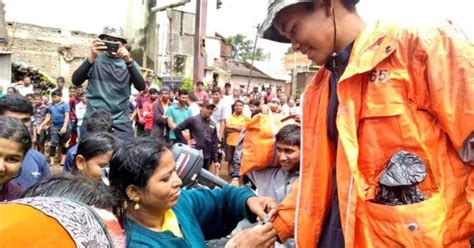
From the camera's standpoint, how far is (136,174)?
2135 mm

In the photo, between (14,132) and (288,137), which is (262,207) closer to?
(288,137)

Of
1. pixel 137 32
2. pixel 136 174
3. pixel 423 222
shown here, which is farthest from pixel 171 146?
pixel 137 32

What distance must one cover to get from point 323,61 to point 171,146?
2.81 ft

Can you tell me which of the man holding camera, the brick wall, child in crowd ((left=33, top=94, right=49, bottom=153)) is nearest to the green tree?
the brick wall

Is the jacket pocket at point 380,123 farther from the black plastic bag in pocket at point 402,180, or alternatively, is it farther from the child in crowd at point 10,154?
the child in crowd at point 10,154

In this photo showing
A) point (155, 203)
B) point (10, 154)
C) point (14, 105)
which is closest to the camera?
point (155, 203)

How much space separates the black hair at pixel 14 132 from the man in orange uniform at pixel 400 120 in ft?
5.27

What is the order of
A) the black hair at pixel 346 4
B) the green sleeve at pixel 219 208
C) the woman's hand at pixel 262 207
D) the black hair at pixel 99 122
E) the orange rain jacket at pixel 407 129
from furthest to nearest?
1. the black hair at pixel 99 122
2. the green sleeve at pixel 219 208
3. the woman's hand at pixel 262 207
4. the black hair at pixel 346 4
5. the orange rain jacket at pixel 407 129

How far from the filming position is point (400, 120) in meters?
1.58

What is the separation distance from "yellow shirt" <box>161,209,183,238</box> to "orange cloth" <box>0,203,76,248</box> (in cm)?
121

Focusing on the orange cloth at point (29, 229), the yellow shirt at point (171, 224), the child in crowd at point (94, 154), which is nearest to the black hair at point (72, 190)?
the orange cloth at point (29, 229)

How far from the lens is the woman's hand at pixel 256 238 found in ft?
7.18

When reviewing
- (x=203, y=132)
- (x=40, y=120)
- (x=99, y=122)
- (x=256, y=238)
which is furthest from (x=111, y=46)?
(x=40, y=120)

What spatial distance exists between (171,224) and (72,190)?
2.75 feet
